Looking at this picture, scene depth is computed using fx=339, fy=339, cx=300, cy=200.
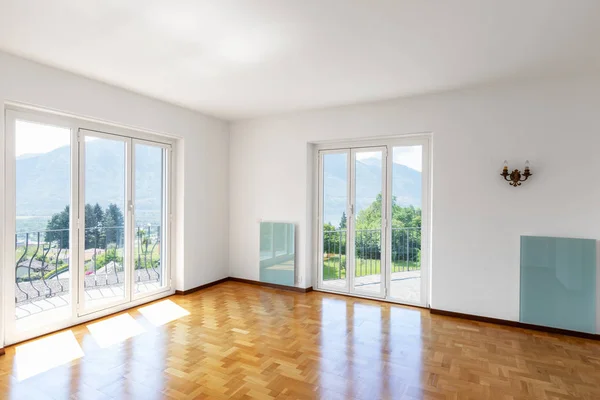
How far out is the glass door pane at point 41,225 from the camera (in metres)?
3.19

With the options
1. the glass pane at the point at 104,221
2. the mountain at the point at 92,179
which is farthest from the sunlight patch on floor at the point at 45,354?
the mountain at the point at 92,179

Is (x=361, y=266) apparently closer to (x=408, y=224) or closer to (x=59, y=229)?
(x=408, y=224)

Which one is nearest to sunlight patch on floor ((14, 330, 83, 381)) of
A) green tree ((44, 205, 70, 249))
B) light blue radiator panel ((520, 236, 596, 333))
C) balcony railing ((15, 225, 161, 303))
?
balcony railing ((15, 225, 161, 303))

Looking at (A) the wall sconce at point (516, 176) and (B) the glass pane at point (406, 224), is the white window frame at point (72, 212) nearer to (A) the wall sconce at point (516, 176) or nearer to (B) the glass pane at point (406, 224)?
(B) the glass pane at point (406, 224)

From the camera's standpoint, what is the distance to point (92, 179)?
12.4 feet

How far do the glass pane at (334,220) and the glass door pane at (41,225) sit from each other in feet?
10.4

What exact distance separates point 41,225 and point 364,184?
3726mm

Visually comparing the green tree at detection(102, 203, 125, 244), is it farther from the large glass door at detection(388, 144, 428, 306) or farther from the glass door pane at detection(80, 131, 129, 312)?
the large glass door at detection(388, 144, 428, 306)

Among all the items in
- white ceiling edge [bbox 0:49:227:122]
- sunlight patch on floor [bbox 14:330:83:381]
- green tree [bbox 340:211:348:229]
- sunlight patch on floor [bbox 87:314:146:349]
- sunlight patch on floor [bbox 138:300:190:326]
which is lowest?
sunlight patch on floor [bbox 138:300:190:326]

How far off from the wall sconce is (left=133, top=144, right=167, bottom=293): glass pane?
423 cm

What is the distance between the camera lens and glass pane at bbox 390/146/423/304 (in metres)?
4.36

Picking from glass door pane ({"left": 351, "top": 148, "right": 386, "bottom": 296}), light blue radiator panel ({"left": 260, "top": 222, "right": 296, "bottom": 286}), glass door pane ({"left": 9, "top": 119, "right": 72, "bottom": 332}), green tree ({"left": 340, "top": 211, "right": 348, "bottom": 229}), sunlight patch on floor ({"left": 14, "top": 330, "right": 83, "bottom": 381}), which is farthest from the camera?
light blue radiator panel ({"left": 260, "top": 222, "right": 296, "bottom": 286})

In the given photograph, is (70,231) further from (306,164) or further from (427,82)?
(427,82)

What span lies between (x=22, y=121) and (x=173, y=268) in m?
2.51
